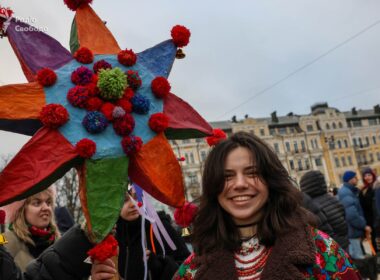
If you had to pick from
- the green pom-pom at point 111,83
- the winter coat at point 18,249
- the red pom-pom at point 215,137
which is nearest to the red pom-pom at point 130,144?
the green pom-pom at point 111,83

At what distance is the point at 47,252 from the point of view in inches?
83.4

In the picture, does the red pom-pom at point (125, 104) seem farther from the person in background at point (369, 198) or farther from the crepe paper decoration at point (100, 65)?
the person in background at point (369, 198)

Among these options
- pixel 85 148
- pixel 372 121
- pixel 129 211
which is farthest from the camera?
pixel 372 121

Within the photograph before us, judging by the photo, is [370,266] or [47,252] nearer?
[47,252]

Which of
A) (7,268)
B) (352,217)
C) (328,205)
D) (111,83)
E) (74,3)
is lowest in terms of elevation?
(352,217)

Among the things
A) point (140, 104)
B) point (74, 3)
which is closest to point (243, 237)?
point (140, 104)

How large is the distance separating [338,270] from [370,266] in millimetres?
3849

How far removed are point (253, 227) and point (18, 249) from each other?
77.3 inches

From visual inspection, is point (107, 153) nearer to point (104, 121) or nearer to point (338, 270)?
point (104, 121)

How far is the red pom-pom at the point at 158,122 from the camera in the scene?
194cm

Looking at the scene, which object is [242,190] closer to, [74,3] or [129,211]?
[129,211]

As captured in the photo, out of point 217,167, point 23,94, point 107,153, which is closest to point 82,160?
point 107,153

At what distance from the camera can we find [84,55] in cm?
198

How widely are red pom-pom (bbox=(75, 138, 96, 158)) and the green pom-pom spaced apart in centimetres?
29
